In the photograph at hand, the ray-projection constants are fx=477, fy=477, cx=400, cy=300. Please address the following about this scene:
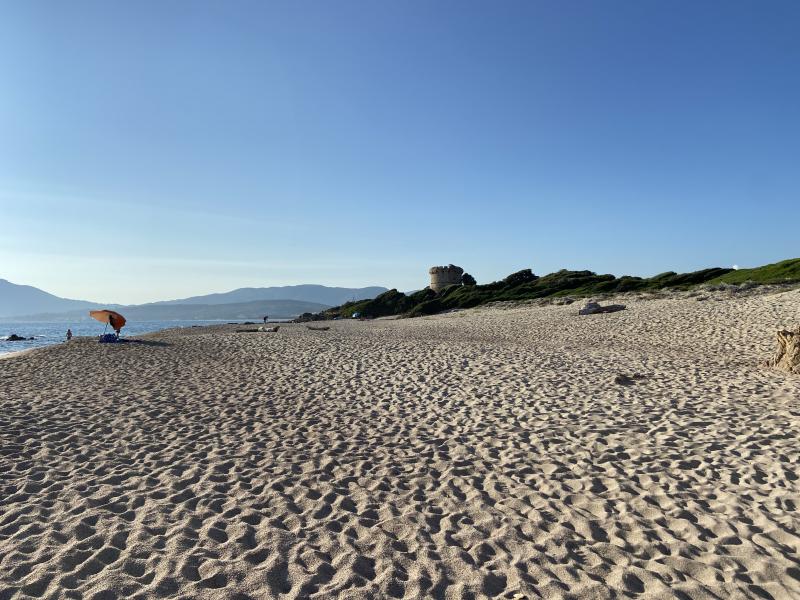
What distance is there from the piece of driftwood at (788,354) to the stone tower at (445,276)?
81064 millimetres

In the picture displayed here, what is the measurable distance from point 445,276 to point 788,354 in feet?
271

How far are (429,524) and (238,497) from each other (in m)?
2.41

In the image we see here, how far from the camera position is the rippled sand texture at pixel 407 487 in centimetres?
432

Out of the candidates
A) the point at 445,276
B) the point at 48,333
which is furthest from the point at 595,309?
the point at 48,333

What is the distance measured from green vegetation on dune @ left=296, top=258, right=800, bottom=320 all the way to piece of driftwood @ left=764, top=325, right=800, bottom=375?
31697 millimetres

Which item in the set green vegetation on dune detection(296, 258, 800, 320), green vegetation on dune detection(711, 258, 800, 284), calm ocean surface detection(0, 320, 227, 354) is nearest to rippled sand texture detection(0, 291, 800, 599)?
calm ocean surface detection(0, 320, 227, 354)

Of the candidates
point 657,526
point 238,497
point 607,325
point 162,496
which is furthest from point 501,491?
point 607,325

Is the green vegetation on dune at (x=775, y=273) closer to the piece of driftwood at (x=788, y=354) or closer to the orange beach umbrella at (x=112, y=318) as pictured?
the piece of driftwood at (x=788, y=354)

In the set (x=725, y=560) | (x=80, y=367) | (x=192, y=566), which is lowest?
(x=725, y=560)

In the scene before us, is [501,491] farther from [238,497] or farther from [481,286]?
[481,286]

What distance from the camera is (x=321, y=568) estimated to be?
175 inches

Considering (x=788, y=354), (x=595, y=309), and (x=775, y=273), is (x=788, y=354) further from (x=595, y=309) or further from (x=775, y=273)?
(x=775, y=273)

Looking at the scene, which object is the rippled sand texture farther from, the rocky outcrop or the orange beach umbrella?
the rocky outcrop

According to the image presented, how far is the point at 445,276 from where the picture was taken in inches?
3740
